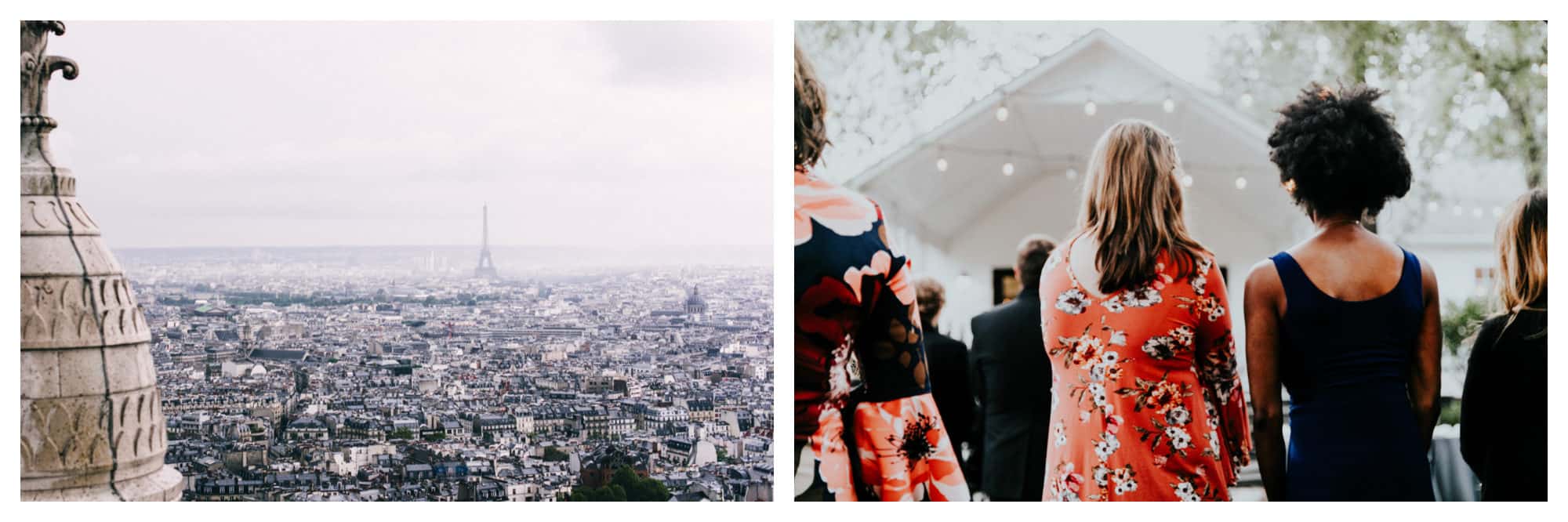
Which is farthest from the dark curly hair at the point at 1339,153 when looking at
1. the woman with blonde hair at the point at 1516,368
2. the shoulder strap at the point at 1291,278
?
the woman with blonde hair at the point at 1516,368

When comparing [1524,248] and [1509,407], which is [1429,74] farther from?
[1509,407]

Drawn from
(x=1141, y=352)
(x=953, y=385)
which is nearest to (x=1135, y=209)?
(x=1141, y=352)

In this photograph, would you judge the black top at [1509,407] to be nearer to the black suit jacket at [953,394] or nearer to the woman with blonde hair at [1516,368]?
the woman with blonde hair at [1516,368]

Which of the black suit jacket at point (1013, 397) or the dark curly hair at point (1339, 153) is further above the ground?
the dark curly hair at point (1339, 153)

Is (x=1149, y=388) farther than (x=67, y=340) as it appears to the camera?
No

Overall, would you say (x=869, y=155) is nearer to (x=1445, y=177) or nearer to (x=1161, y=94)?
(x=1161, y=94)
